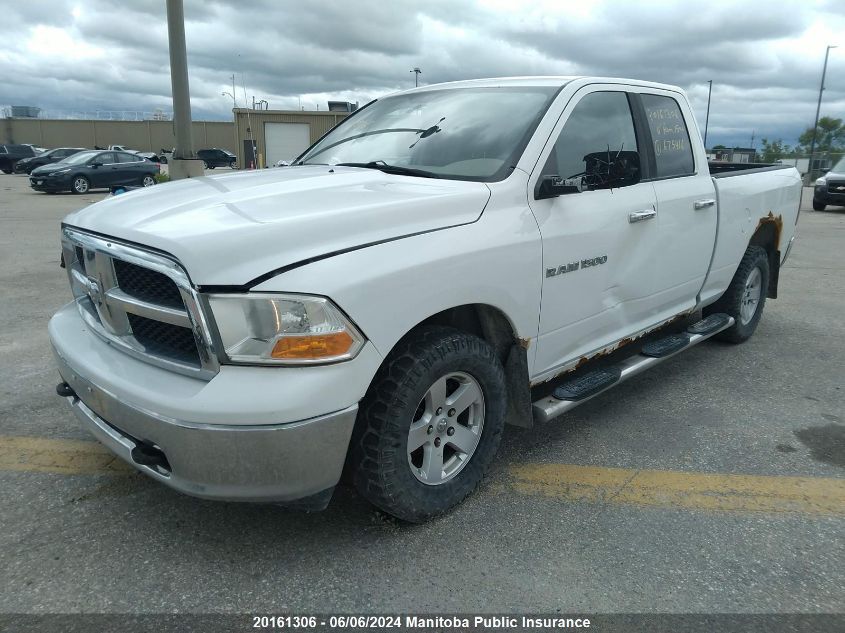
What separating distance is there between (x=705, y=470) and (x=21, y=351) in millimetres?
4688

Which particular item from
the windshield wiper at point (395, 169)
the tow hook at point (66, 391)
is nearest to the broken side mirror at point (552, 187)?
the windshield wiper at point (395, 169)

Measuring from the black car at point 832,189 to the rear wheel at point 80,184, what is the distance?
22.3 meters

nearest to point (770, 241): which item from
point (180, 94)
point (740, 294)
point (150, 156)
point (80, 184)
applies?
point (740, 294)

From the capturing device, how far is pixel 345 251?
2291 mm

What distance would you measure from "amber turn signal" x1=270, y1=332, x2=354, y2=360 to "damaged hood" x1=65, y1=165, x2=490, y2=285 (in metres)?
0.24

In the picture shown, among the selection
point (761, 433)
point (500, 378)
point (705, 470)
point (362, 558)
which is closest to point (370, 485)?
point (362, 558)

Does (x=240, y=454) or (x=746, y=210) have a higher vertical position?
(x=746, y=210)

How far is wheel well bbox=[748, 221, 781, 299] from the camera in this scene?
5164 mm

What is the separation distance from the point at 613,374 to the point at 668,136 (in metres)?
Result: 1.66

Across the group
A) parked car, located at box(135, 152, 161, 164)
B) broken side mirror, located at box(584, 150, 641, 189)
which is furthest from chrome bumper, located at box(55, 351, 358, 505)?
parked car, located at box(135, 152, 161, 164)

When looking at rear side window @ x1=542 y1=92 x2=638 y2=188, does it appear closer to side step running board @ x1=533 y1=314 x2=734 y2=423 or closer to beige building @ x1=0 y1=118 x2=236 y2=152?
side step running board @ x1=533 y1=314 x2=734 y2=423

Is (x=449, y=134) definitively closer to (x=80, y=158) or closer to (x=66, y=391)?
(x=66, y=391)

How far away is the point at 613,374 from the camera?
3.50 metres

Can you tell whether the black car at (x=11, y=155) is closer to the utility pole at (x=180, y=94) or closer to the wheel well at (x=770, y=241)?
the utility pole at (x=180, y=94)
